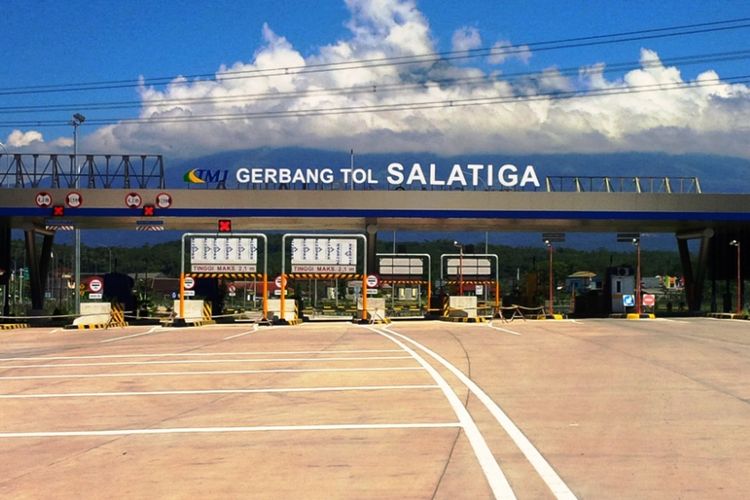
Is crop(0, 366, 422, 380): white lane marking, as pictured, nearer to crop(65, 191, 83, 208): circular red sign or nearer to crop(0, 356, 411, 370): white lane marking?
crop(0, 356, 411, 370): white lane marking

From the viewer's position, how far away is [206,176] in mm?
51469

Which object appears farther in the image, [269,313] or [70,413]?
[269,313]

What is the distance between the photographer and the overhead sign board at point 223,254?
44.8m

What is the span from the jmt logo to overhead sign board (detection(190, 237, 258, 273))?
24.1 ft

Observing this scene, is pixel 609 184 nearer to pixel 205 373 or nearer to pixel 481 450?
pixel 205 373

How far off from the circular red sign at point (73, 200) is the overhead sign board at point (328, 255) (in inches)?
556

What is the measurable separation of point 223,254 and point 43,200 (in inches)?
482

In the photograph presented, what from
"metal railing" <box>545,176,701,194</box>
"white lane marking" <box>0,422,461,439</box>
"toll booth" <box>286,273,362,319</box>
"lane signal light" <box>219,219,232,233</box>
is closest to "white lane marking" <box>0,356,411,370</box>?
"white lane marking" <box>0,422,461,439</box>

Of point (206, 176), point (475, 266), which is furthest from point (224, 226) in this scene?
point (475, 266)

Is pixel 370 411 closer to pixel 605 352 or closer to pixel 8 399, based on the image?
pixel 8 399

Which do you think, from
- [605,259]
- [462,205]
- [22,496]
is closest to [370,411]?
[22,496]

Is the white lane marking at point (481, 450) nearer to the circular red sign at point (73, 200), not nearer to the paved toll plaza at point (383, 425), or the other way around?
the paved toll plaza at point (383, 425)

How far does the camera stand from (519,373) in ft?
58.4

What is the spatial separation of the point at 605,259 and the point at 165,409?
15625 centimetres
